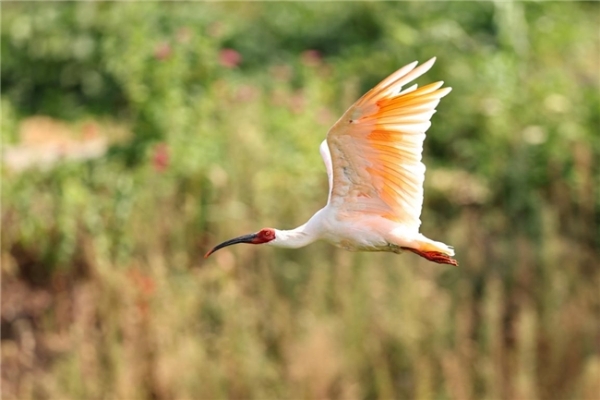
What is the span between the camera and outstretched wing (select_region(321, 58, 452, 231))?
2.28 m

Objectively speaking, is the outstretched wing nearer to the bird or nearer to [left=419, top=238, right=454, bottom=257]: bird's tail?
the bird

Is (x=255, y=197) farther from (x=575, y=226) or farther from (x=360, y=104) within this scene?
(x=360, y=104)

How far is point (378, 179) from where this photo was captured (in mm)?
2393

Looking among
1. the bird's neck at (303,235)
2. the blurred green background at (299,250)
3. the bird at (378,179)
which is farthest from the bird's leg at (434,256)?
the blurred green background at (299,250)

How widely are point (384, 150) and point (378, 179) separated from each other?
69 mm

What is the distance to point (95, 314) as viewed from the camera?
5309mm

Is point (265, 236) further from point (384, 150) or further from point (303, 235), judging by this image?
point (384, 150)

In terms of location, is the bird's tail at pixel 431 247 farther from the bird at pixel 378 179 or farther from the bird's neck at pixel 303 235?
the bird's neck at pixel 303 235

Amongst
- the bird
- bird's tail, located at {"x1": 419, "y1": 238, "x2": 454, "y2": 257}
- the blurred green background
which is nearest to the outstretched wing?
the bird

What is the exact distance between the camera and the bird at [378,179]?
7.36ft

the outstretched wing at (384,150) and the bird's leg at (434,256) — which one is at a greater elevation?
the outstretched wing at (384,150)

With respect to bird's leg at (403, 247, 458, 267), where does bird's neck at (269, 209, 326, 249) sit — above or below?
above

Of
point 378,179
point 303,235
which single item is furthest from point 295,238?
point 378,179

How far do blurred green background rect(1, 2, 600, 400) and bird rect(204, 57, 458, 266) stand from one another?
2031 millimetres
